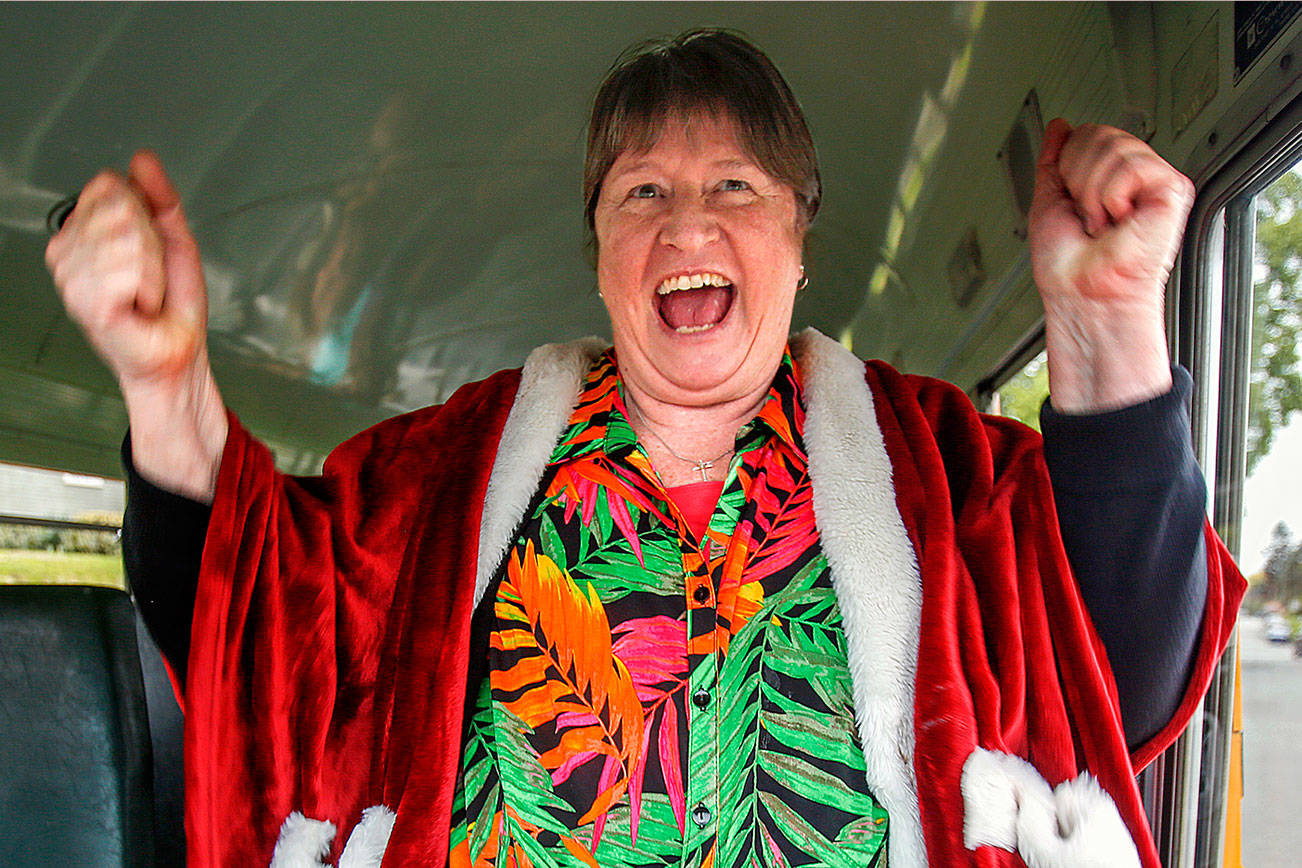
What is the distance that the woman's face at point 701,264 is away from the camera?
1.72m

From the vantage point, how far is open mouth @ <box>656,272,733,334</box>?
69.2 inches

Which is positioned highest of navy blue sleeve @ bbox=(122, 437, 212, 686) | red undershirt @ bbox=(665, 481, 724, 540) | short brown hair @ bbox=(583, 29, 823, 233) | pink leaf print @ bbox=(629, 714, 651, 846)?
short brown hair @ bbox=(583, 29, 823, 233)

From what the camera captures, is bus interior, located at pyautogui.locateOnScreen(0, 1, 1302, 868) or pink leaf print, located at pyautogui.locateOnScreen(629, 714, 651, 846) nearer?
pink leaf print, located at pyautogui.locateOnScreen(629, 714, 651, 846)

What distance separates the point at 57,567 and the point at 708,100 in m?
3.20

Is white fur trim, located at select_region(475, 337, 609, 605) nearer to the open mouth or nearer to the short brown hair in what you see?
the open mouth

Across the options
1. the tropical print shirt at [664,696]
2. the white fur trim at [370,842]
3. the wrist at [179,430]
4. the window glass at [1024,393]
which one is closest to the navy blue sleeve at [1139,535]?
the tropical print shirt at [664,696]

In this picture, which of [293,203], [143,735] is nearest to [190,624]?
[143,735]

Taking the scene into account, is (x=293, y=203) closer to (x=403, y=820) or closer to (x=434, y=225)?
(x=434, y=225)

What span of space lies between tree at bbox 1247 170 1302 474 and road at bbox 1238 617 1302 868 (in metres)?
0.33

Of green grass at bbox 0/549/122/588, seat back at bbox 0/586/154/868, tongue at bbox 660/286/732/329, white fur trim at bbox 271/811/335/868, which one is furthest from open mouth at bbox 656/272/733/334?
green grass at bbox 0/549/122/588

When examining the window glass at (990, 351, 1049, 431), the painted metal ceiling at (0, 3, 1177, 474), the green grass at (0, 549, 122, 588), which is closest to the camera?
the painted metal ceiling at (0, 3, 1177, 474)

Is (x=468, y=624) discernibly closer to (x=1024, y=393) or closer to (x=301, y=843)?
(x=301, y=843)

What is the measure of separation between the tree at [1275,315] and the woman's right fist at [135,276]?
1.68 metres

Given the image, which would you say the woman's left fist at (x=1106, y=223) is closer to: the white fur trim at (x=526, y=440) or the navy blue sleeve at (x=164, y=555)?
the white fur trim at (x=526, y=440)
